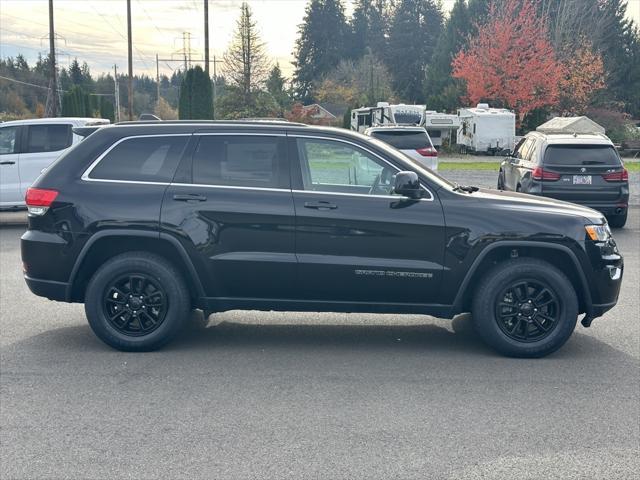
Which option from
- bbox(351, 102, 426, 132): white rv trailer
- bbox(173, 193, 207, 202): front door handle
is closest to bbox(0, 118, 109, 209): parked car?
bbox(173, 193, 207, 202): front door handle

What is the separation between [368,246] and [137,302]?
1916 mm

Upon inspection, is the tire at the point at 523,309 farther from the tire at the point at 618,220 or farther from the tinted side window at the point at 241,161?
the tire at the point at 618,220

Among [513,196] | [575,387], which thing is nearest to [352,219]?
[513,196]

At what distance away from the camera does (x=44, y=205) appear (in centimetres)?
644

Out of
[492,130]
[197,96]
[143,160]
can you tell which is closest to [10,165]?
[143,160]

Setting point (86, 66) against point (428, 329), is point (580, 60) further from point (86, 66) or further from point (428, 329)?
point (86, 66)

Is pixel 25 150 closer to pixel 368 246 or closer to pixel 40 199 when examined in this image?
pixel 40 199

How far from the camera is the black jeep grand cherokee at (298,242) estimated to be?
622 centimetres

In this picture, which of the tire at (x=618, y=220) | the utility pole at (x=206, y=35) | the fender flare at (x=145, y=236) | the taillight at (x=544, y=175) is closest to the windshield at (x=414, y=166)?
the fender flare at (x=145, y=236)

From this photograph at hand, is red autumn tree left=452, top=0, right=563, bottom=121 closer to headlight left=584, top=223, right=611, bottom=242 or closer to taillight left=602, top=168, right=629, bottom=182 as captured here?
taillight left=602, top=168, right=629, bottom=182

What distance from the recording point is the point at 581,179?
13.5 meters

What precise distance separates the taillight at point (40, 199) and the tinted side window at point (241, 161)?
1.19 meters

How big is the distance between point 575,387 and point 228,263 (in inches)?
109

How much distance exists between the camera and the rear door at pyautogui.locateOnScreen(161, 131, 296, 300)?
6.25 meters
